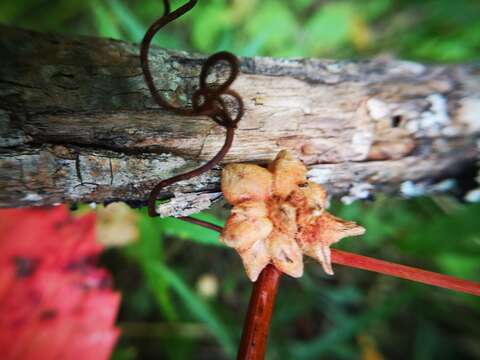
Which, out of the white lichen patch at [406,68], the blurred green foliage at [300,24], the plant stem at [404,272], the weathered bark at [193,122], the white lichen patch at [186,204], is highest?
the blurred green foliage at [300,24]

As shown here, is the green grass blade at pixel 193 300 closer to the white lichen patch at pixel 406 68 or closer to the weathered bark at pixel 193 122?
the weathered bark at pixel 193 122

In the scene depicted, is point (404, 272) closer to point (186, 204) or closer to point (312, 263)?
point (186, 204)

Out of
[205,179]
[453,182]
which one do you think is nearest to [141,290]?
[205,179]

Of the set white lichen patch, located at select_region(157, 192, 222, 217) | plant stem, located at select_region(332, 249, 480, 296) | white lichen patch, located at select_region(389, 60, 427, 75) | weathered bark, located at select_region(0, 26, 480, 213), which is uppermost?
white lichen patch, located at select_region(389, 60, 427, 75)

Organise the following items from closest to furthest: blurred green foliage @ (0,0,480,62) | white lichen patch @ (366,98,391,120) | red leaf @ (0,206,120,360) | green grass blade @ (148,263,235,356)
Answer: white lichen patch @ (366,98,391,120)
red leaf @ (0,206,120,360)
green grass blade @ (148,263,235,356)
blurred green foliage @ (0,0,480,62)

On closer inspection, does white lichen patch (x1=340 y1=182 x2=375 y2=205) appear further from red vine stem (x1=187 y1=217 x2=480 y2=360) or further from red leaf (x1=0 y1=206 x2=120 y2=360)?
red leaf (x1=0 y1=206 x2=120 y2=360)

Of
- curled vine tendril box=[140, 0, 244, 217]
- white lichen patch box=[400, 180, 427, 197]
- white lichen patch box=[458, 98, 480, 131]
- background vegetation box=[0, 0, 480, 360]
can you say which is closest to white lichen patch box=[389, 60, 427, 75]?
white lichen patch box=[458, 98, 480, 131]

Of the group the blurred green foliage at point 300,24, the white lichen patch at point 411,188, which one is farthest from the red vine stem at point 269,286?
the blurred green foliage at point 300,24
